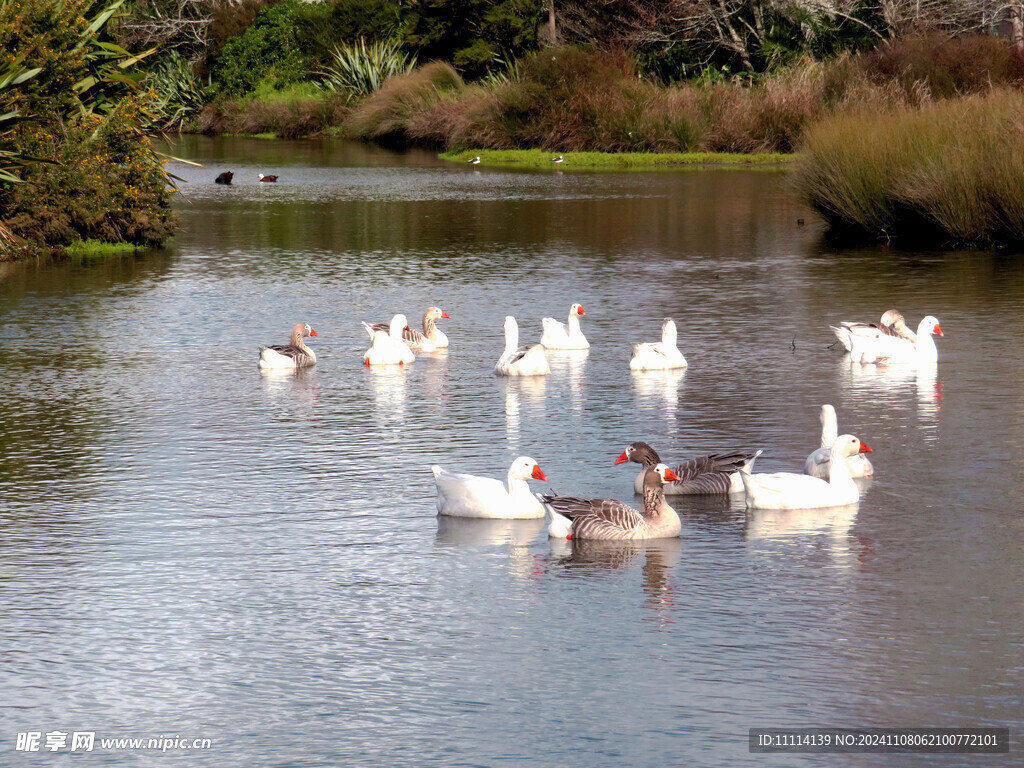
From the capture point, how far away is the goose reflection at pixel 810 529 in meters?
Answer: 8.27

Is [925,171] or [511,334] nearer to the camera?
[511,334]

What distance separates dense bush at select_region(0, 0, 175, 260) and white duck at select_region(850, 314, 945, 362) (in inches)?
517

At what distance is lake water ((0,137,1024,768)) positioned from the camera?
6.11 m

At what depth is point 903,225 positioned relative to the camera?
24.6 metres

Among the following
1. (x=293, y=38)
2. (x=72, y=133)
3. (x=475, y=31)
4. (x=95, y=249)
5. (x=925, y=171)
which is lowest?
(x=95, y=249)

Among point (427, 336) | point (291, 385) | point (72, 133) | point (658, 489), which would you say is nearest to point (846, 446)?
point (658, 489)

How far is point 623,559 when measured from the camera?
26.9 feet

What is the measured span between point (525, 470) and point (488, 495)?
11.0 inches

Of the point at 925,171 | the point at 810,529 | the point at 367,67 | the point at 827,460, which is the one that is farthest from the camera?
the point at 367,67

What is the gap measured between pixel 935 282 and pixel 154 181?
12.4m

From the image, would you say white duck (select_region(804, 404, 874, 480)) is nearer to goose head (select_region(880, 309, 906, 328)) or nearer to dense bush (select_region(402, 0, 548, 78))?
goose head (select_region(880, 309, 906, 328))

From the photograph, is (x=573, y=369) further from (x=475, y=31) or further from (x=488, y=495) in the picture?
(x=475, y=31)

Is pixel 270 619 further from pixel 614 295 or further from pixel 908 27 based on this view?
pixel 908 27

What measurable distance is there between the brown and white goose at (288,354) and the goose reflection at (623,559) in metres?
5.99
